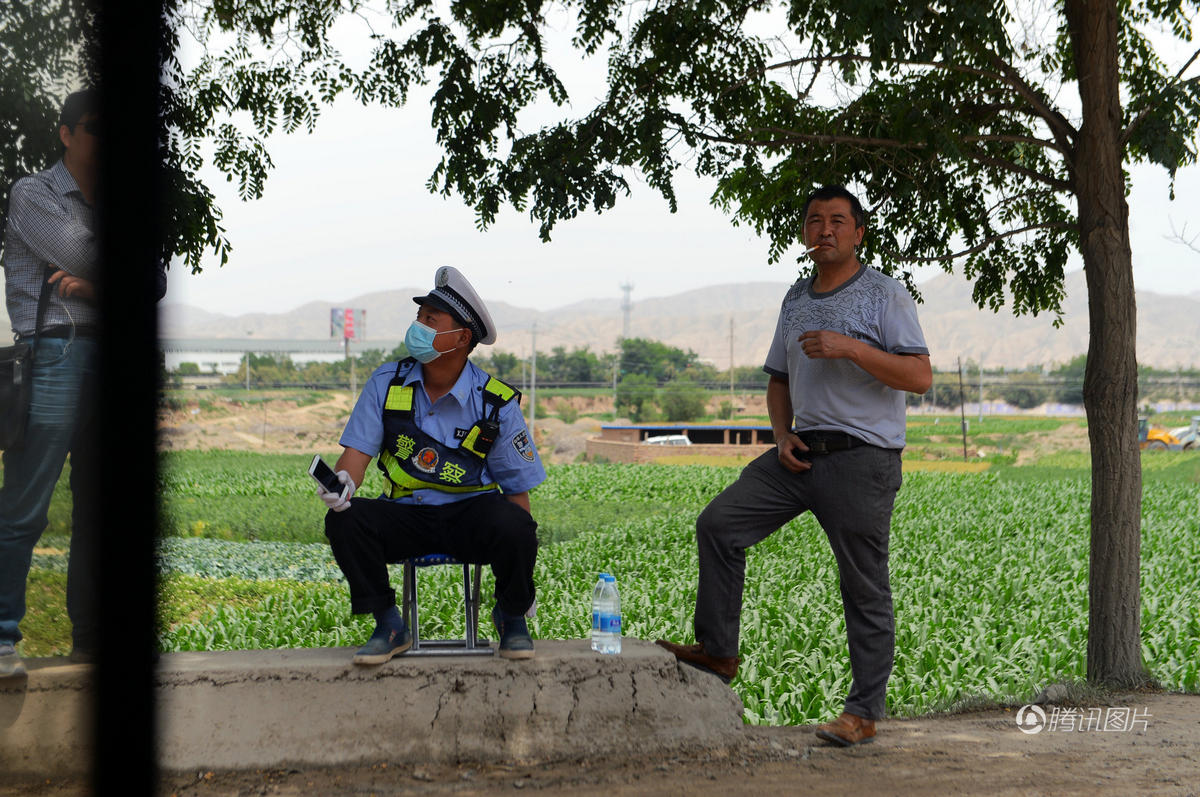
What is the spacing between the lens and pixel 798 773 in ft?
12.5

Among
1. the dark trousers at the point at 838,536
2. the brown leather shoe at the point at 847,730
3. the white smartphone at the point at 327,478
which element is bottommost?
the brown leather shoe at the point at 847,730

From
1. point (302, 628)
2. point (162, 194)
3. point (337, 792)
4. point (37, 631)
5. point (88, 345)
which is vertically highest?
point (162, 194)

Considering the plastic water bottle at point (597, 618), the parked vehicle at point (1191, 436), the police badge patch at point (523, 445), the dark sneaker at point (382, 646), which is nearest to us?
the dark sneaker at point (382, 646)

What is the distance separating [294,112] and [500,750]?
5.03m

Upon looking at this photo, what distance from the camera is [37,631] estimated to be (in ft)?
13.8

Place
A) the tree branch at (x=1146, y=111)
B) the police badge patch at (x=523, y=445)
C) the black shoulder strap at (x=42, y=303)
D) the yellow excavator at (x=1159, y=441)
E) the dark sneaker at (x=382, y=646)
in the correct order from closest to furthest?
the black shoulder strap at (x=42, y=303), the dark sneaker at (x=382, y=646), the police badge patch at (x=523, y=445), the tree branch at (x=1146, y=111), the yellow excavator at (x=1159, y=441)

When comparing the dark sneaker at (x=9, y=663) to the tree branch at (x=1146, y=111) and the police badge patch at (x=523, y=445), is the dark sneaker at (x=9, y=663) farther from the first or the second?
the tree branch at (x=1146, y=111)

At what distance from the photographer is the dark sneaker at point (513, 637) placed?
13.1ft

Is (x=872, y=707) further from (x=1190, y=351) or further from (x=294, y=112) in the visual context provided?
(x=1190, y=351)

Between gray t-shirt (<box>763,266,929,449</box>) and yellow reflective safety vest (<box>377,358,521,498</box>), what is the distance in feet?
3.82

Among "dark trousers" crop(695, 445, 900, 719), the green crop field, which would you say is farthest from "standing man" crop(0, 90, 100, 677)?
"dark trousers" crop(695, 445, 900, 719)

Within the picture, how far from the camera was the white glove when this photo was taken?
367 centimetres

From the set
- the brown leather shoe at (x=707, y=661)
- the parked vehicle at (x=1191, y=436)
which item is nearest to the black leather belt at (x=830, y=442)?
the brown leather shoe at (x=707, y=661)

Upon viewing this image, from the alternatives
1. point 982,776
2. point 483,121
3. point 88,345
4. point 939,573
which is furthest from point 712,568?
point 939,573
